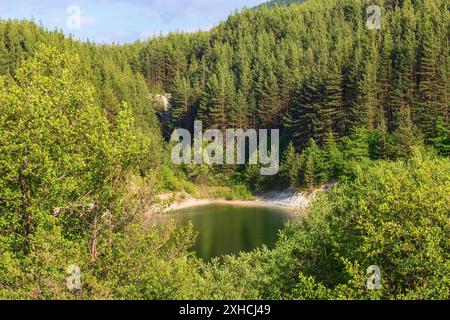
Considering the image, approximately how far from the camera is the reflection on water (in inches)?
2457

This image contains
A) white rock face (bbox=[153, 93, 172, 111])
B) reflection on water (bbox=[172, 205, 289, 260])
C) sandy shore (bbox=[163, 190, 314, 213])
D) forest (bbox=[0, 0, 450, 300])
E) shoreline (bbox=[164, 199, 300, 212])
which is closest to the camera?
forest (bbox=[0, 0, 450, 300])

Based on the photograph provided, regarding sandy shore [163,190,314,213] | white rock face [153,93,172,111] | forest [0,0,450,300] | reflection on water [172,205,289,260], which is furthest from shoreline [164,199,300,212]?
white rock face [153,93,172,111]

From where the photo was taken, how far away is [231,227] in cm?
7744

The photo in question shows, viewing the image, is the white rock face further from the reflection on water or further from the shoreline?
the reflection on water

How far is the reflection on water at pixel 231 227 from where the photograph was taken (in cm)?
6241

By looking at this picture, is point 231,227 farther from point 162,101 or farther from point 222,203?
point 162,101

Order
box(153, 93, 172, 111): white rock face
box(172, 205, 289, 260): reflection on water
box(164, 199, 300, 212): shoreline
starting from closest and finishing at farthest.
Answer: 1. box(172, 205, 289, 260): reflection on water
2. box(164, 199, 300, 212): shoreline
3. box(153, 93, 172, 111): white rock face

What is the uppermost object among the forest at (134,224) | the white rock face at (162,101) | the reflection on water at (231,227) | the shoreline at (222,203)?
the white rock face at (162,101)

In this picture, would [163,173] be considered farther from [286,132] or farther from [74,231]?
[74,231]

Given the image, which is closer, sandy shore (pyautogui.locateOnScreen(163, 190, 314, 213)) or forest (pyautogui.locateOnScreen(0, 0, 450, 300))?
forest (pyautogui.locateOnScreen(0, 0, 450, 300))

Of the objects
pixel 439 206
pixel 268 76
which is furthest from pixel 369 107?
pixel 439 206

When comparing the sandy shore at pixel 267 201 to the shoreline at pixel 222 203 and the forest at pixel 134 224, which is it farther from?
the forest at pixel 134 224

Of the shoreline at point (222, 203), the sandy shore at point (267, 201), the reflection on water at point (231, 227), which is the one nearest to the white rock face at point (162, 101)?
the sandy shore at point (267, 201)

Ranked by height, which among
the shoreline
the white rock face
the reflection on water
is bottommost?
the reflection on water
